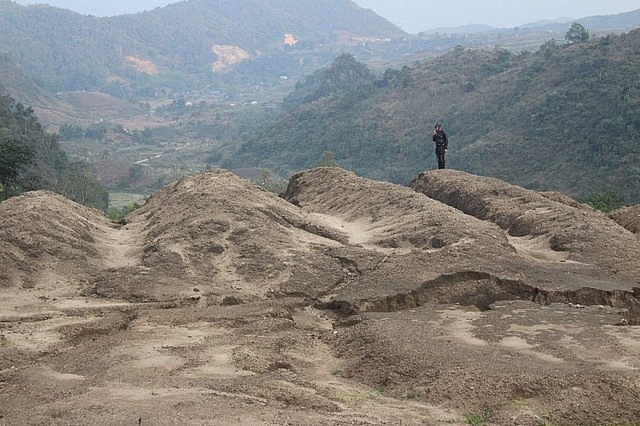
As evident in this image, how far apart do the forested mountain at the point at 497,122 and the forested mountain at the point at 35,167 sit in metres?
22.4

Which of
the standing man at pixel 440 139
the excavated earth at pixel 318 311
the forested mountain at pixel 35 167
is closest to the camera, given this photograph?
the excavated earth at pixel 318 311

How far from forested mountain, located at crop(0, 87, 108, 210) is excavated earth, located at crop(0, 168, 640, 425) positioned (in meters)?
11.6

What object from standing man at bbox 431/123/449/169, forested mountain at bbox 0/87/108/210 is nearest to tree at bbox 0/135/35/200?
forested mountain at bbox 0/87/108/210

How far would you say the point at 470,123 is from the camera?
204 feet

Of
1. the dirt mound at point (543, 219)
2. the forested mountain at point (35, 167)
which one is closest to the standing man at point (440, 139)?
the dirt mound at point (543, 219)

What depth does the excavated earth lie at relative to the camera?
641cm

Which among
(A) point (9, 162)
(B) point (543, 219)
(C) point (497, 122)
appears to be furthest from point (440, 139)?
(C) point (497, 122)

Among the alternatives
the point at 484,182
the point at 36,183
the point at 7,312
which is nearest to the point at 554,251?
the point at 484,182

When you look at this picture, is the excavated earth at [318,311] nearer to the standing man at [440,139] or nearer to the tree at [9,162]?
the standing man at [440,139]

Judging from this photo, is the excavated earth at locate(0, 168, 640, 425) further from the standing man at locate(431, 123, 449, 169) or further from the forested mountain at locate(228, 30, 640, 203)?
the forested mountain at locate(228, 30, 640, 203)

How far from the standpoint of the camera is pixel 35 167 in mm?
50281

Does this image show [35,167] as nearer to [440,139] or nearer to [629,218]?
[440,139]

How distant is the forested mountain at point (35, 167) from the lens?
2531 centimetres

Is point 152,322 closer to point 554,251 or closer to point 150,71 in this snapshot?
point 554,251
